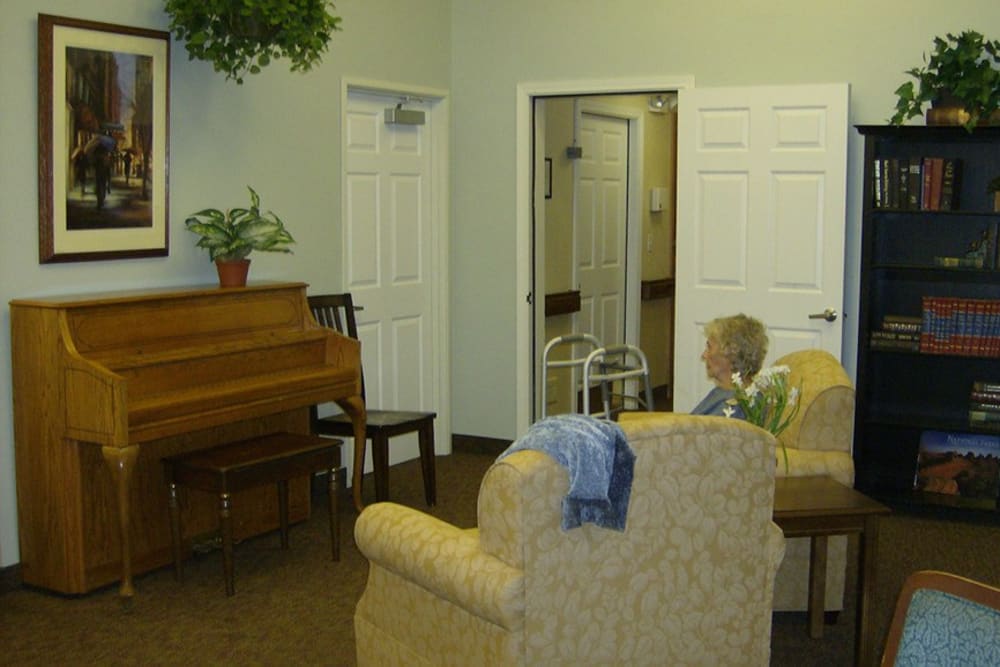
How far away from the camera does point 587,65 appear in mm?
6582

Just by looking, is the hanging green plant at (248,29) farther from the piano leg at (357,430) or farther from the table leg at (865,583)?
the table leg at (865,583)

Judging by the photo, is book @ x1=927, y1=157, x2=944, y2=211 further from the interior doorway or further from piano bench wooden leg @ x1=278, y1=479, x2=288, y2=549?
piano bench wooden leg @ x1=278, y1=479, x2=288, y2=549

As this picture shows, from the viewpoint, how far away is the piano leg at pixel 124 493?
4199mm

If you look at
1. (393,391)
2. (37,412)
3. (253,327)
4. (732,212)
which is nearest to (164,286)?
(253,327)

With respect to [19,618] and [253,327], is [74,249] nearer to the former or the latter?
[253,327]

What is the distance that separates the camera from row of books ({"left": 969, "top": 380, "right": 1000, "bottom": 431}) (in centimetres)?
571

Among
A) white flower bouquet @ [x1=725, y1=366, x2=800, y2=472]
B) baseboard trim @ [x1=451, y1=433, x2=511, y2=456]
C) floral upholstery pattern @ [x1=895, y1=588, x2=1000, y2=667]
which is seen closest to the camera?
floral upholstery pattern @ [x1=895, y1=588, x2=1000, y2=667]

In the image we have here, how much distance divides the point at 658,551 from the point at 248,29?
2837 mm

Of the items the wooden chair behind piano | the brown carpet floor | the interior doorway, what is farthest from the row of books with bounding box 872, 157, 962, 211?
the wooden chair behind piano

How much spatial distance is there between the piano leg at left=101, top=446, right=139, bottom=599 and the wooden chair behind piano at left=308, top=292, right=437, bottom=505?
4.28ft

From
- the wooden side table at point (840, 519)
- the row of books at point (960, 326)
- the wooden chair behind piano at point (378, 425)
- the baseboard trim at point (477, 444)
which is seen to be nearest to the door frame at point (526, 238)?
the baseboard trim at point (477, 444)

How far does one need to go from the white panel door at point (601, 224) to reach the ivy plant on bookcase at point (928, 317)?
2.30 metres

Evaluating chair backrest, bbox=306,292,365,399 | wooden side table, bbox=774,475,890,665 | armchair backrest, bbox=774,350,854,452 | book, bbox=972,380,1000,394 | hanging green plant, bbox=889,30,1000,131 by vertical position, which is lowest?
wooden side table, bbox=774,475,890,665

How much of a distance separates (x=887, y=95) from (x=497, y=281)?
91.2 inches
